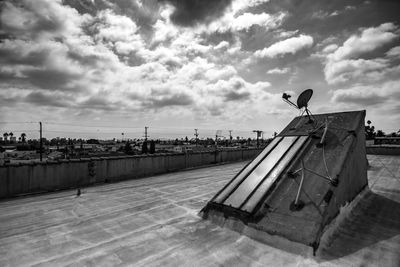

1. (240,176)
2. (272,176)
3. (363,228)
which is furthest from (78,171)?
(363,228)

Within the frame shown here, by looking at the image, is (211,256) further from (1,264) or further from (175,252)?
(1,264)

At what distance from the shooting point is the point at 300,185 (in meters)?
6.02

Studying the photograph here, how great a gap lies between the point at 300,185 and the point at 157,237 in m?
4.16

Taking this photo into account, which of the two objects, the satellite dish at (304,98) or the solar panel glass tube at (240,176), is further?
the satellite dish at (304,98)

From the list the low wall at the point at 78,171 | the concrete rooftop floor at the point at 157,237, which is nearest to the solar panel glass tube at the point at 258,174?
the concrete rooftop floor at the point at 157,237

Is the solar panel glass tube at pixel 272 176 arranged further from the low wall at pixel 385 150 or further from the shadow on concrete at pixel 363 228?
the low wall at pixel 385 150

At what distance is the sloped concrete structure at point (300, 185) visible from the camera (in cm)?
521

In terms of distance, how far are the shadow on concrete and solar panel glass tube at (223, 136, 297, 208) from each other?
8.01 feet

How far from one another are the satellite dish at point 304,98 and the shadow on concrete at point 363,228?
14.1 feet

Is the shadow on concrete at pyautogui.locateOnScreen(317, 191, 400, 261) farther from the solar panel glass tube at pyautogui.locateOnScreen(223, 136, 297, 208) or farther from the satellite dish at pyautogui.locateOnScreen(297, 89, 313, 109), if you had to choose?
the satellite dish at pyautogui.locateOnScreen(297, 89, 313, 109)

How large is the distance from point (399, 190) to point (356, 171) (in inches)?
161

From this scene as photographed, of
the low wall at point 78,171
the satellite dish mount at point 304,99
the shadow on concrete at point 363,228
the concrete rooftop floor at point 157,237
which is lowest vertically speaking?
the concrete rooftop floor at point 157,237

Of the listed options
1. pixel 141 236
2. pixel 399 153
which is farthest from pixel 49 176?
pixel 399 153

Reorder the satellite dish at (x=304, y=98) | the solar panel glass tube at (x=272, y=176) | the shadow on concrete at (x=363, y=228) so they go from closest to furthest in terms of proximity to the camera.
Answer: the shadow on concrete at (x=363, y=228) → the solar panel glass tube at (x=272, y=176) → the satellite dish at (x=304, y=98)
